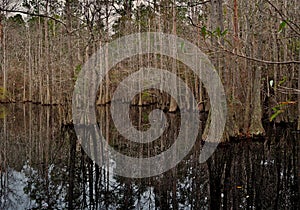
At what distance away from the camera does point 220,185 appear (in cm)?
502

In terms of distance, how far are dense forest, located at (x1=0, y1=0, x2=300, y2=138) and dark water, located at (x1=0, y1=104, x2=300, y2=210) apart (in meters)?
1.63

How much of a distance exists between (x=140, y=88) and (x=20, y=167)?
1714cm

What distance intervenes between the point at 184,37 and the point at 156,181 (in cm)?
1418

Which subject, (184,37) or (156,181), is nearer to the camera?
(156,181)

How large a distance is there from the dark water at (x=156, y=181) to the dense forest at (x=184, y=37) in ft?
5.35

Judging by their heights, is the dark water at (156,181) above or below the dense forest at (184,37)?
below

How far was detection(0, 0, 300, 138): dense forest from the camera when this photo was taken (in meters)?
4.49

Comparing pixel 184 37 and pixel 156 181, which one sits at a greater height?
pixel 184 37

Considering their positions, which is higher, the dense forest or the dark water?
the dense forest

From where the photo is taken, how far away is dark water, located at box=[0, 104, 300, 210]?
14.2ft

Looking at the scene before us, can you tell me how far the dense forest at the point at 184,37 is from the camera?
14.7 ft

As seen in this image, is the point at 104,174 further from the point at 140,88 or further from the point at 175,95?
the point at 140,88

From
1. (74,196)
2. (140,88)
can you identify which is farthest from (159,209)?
(140,88)

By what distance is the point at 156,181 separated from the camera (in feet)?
17.4
